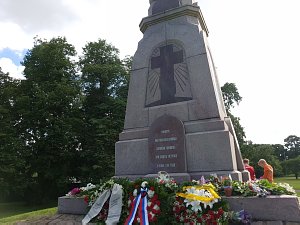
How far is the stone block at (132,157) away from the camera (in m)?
6.97

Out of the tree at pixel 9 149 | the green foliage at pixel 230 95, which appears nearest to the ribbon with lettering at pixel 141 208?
the tree at pixel 9 149

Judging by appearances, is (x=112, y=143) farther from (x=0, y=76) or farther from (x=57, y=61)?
(x=0, y=76)

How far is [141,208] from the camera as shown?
470 cm

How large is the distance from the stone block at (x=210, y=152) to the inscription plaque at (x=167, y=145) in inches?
7.5

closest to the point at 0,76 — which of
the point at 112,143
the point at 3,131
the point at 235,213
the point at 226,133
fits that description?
the point at 3,131

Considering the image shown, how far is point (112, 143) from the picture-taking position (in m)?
19.7

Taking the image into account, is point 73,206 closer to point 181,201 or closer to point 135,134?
point 135,134

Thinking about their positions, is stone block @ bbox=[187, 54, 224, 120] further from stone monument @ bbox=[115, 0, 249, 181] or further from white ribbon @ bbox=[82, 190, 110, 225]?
white ribbon @ bbox=[82, 190, 110, 225]

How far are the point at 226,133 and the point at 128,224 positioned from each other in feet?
9.70

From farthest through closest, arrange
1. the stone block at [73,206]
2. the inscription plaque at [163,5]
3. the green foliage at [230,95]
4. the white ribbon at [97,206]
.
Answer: the green foliage at [230,95] < the inscription plaque at [163,5] < the stone block at [73,206] < the white ribbon at [97,206]

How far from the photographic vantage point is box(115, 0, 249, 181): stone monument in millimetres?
6281

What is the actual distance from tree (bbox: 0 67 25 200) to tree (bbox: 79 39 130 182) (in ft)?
14.1

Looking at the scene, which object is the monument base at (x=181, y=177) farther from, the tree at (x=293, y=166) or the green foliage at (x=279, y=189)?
the tree at (x=293, y=166)

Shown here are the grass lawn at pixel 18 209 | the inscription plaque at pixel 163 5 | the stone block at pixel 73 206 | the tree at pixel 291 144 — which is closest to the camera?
the stone block at pixel 73 206
